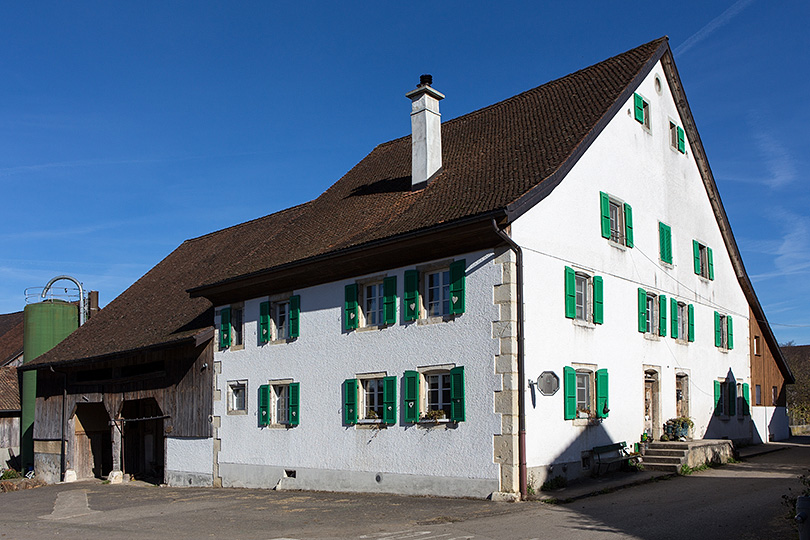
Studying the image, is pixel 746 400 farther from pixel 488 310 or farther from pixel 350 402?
pixel 350 402

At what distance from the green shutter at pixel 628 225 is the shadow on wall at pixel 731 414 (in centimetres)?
641

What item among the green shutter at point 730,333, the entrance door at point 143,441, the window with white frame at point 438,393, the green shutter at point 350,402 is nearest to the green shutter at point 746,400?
the green shutter at point 730,333

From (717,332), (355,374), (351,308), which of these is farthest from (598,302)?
(717,332)

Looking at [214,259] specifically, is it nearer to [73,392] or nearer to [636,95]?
[73,392]

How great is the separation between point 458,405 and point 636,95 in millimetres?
9156

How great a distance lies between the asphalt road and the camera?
11117 mm

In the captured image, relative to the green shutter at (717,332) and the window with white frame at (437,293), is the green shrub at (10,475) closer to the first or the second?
the window with white frame at (437,293)

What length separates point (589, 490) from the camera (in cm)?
1470

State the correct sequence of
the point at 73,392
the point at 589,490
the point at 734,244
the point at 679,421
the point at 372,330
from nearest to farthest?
the point at 589,490 → the point at 372,330 → the point at 679,421 → the point at 734,244 → the point at 73,392

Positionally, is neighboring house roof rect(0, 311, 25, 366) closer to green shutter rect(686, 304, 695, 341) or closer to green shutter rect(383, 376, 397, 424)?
green shutter rect(383, 376, 397, 424)

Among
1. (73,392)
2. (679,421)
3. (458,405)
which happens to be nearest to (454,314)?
(458,405)

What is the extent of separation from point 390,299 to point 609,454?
5637 mm

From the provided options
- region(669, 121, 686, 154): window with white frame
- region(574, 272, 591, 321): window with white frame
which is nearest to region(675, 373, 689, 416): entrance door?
region(574, 272, 591, 321): window with white frame

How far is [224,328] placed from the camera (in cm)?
2162
